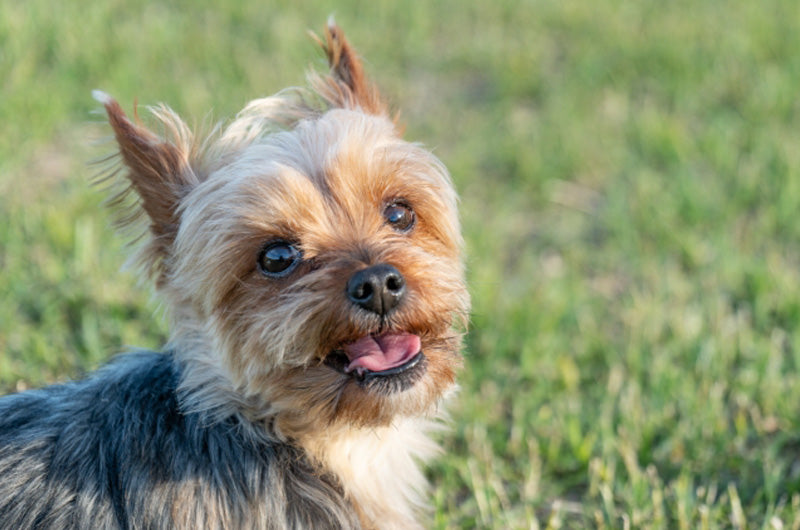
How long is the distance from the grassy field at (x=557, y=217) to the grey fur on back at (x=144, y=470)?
111 cm

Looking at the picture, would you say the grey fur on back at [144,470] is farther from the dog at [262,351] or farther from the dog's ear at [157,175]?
the dog's ear at [157,175]

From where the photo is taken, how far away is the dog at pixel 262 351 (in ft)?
9.24

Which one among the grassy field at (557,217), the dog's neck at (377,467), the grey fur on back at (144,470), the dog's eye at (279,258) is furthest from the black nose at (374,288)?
the grassy field at (557,217)

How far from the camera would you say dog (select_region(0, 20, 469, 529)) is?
2.82 metres

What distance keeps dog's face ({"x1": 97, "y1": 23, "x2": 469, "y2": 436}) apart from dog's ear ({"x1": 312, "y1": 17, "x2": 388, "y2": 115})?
28cm

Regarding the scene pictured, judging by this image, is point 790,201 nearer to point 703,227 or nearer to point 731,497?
point 703,227

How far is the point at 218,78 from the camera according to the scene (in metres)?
7.46

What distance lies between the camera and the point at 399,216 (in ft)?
10.4

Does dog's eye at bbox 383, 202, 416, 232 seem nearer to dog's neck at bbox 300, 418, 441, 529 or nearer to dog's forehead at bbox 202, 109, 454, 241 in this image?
dog's forehead at bbox 202, 109, 454, 241

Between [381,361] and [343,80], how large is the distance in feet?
4.00

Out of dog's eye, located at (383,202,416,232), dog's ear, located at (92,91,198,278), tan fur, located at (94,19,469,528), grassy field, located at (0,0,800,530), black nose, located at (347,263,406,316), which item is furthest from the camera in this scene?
grassy field, located at (0,0,800,530)

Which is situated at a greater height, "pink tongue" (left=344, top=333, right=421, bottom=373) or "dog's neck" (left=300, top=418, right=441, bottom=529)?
"pink tongue" (left=344, top=333, right=421, bottom=373)

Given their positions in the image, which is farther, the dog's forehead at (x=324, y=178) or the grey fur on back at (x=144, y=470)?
the dog's forehead at (x=324, y=178)

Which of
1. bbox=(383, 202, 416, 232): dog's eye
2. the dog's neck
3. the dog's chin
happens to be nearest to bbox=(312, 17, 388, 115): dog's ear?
bbox=(383, 202, 416, 232): dog's eye
